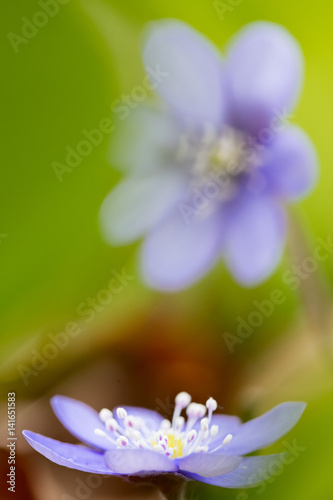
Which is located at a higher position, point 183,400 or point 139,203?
point 139,203

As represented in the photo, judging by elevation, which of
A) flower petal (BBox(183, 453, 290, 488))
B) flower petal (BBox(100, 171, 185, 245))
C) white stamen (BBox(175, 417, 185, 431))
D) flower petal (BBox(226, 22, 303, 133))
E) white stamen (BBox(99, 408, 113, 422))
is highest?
flower petal (BBox(226, 22, 303, 133))

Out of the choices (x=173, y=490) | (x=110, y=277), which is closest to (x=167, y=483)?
(x=173, y=490)

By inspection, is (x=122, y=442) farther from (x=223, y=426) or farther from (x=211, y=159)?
(x=211, y=159)

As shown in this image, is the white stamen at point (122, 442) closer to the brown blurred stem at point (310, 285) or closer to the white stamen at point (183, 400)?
the white stamen at point (183, 400)

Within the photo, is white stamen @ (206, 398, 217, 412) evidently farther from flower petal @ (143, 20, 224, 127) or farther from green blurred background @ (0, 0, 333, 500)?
flower petal @ (143, 20, 224, 127)

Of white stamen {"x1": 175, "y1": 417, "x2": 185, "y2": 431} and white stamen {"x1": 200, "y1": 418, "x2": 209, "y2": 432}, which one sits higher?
white stamen {"x1": 175, "y1": 417, "x2": 185, "y2": 431}

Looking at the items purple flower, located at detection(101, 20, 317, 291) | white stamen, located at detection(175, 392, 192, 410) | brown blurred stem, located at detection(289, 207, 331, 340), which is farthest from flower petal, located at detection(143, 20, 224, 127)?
white stamen, located at detection(175, 392, 192, 410)
